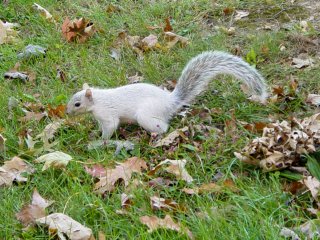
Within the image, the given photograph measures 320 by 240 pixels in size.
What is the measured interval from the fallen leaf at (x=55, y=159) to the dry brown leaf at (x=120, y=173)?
0.24 m

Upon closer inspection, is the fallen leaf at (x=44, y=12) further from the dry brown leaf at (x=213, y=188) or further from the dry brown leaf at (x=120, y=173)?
the dry brown leaf at (x=213, y=188)

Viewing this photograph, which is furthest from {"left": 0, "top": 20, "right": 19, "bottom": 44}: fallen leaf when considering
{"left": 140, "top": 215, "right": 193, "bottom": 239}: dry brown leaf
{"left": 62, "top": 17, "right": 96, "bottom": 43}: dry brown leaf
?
{"left": 140, "top": 215, "right": 193, "bottom": 239}: dry brown leaf

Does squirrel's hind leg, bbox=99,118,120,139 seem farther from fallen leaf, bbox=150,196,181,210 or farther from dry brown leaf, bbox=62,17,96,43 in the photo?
dry brown leaf, bbox=62,17,96,43

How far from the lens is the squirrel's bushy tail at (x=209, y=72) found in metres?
3.33

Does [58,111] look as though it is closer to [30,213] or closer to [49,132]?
[49,132]

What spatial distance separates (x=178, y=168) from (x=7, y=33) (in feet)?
8.27

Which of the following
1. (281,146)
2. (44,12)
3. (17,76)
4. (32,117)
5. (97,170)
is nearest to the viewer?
(281,146)

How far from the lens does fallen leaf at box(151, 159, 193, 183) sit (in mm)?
2717

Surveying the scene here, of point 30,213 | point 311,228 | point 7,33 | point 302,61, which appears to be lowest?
point 7,33

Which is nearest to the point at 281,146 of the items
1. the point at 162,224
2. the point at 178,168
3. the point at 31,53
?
the point at 178,168

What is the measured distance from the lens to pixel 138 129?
11.2 feet

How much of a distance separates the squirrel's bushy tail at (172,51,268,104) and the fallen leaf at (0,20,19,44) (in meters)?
1.83

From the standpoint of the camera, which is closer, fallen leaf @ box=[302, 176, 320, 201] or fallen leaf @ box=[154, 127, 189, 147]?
fallen leaf @ box=[302, 176, 320, 201]

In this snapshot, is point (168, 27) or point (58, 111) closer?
point (58, 111)
